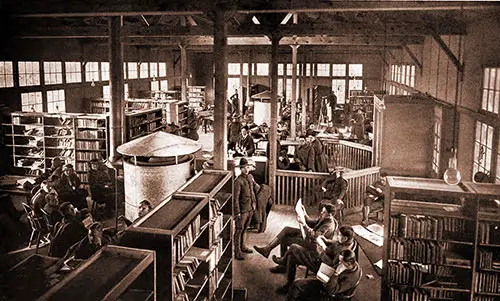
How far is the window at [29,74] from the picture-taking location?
14523mm

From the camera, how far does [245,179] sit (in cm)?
830

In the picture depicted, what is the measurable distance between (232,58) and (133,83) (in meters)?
7.47

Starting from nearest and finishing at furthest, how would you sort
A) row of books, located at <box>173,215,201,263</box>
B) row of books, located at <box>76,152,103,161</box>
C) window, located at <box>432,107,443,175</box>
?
row of books, located at <box>173,215,201,263</box> → window, located at <box>432,107,443,175</box> → row of books, located at <box>76,152,103,161</box>

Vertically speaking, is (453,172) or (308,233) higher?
(453,172)

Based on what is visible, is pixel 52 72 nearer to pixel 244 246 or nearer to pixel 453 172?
pixel 244 246

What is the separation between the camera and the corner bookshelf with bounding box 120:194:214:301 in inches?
172

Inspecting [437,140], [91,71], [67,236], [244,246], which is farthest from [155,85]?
[67,236]

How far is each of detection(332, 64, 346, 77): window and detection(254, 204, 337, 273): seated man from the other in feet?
65.1

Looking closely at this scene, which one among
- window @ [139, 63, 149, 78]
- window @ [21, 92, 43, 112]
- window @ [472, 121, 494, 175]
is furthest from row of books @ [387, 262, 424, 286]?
window @ [139, 63, 149, 78]

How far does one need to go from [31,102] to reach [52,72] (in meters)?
1.65

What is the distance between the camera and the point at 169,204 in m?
5.44

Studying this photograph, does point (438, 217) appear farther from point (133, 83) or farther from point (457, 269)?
point (133, 83)

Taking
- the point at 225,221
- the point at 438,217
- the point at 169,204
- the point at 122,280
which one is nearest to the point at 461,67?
the point at 438,217

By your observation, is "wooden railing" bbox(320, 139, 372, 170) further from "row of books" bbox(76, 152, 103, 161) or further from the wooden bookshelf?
the wooden bookshelf
